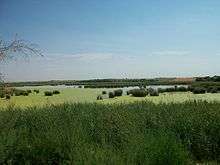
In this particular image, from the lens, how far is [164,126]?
52.3ft

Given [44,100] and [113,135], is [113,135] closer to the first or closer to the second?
[113,135]

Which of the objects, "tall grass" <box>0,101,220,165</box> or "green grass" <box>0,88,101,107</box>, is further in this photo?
"green grass" <box>0,88,101,107</box>

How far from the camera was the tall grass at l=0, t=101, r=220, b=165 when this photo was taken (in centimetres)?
1042

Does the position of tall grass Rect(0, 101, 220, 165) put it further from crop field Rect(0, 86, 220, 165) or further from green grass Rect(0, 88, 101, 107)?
green grass Rect(0, 88, 101, 107)

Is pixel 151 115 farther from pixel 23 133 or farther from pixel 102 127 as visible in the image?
pixel 23 133

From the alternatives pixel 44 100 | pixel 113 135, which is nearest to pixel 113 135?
pixel 113 135

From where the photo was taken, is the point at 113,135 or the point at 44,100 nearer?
the point at 113,135

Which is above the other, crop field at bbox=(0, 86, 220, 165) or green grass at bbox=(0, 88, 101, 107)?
crop field at bbox=(0, 86, 220, 165)

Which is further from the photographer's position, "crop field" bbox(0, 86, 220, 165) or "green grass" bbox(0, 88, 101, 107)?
"green grass" bbox(0, 88, 101, 107)

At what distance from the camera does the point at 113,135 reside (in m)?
14.8

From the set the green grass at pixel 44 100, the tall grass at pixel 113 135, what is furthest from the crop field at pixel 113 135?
the green grass at pixel 44 100

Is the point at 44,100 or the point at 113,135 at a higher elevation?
the point at 113,135

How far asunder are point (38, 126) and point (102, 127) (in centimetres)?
247

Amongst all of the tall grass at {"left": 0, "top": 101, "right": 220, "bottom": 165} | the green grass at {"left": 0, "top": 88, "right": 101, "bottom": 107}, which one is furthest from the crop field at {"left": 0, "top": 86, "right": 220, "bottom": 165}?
the green grass at {"left": 0, "top": 88, "right": 101, "bottom": 107}
